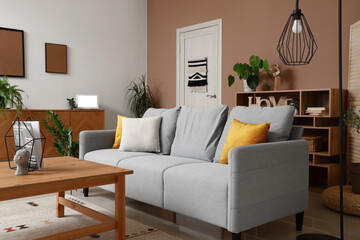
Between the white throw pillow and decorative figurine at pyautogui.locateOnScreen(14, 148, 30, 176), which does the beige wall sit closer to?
the white throw pillow

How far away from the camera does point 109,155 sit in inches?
130

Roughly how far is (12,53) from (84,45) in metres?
1.21

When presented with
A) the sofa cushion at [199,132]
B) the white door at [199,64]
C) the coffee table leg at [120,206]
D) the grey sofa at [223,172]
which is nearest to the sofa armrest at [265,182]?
the grey sofa at [223,172]

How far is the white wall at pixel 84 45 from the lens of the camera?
5492 millimetres

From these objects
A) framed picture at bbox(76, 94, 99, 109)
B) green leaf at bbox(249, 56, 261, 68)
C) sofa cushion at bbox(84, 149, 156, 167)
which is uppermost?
green leaf at bbox(249, 56, 261, 68)

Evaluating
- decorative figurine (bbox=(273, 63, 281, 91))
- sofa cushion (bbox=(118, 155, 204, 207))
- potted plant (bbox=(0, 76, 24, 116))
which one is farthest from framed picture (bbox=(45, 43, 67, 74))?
decorative figurine (bbox=(273, 63, 281, 91))

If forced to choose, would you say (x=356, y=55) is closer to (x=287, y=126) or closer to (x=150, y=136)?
(x=287, y=126)

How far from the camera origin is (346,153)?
12.8 ft

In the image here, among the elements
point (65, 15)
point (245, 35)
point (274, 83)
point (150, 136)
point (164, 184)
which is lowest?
point (164, 184)

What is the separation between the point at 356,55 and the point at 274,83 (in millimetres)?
1114

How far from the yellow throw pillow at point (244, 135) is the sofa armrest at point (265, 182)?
0.21 m

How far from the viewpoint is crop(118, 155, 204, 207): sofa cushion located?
8.84ft

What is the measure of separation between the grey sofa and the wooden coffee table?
48 cm

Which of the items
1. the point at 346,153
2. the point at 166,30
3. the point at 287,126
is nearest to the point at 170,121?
the point at 287,126
